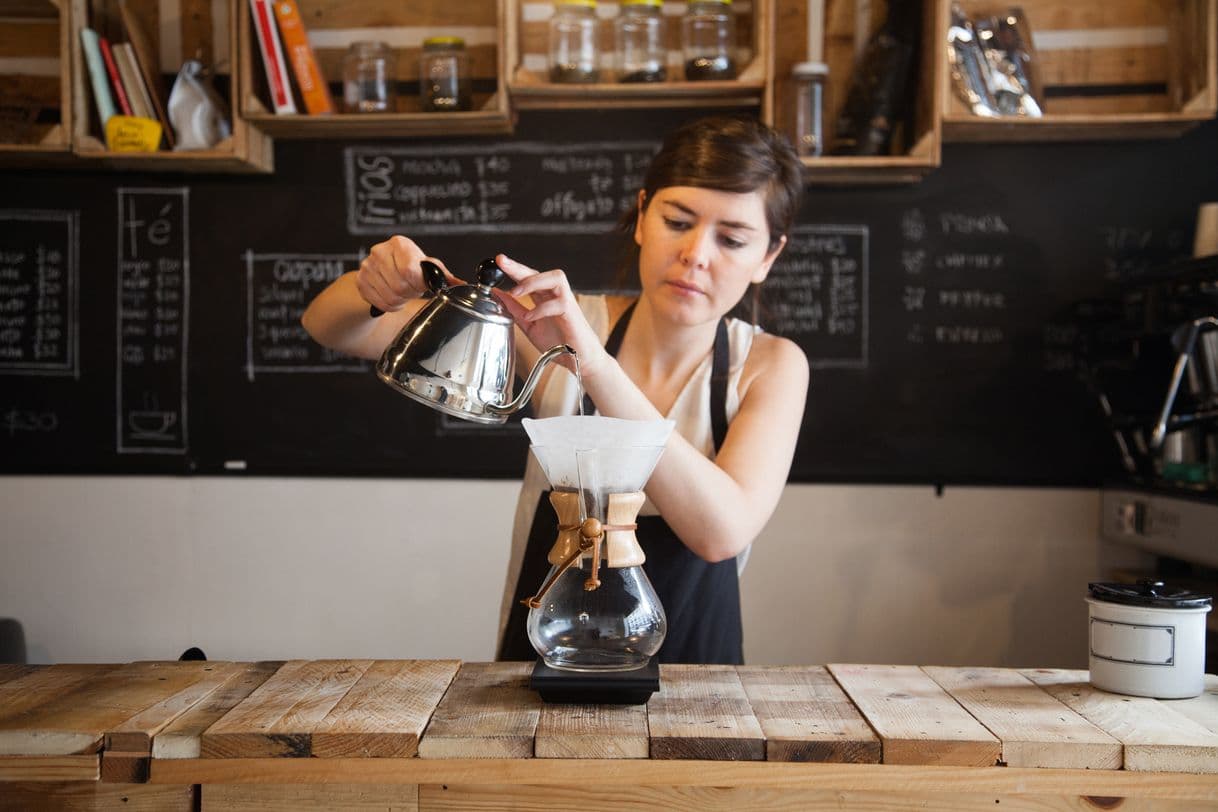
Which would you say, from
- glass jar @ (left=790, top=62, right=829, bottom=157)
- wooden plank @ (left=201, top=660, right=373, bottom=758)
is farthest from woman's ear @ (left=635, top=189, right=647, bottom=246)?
glass jar @ (left=790, top=62, right=829, bottom=157)

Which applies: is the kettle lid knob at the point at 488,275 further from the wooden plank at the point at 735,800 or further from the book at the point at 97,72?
the book at the point at 97,72

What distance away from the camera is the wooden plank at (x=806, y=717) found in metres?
1.08

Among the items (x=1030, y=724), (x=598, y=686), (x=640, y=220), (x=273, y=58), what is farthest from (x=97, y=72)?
(x=1030, y=724)

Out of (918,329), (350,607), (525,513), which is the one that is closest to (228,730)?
(525,513)

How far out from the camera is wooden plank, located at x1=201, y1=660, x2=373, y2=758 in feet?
3.55

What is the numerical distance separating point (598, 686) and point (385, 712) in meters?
0.23

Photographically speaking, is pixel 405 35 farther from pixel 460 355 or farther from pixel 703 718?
pixel 703 718

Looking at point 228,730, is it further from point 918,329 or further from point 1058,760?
point 918,329

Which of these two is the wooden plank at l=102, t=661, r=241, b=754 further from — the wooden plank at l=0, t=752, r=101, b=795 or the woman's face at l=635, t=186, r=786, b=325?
the woman's face at l=635, t=186, r=786, b=325

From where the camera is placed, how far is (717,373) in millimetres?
1852

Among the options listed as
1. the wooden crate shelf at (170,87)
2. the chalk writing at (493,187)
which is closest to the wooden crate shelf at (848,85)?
the chalk writing at (493,187)

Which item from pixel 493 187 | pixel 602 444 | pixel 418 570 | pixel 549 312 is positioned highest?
pixel 493 187

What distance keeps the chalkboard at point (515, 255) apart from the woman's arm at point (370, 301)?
3.89ft

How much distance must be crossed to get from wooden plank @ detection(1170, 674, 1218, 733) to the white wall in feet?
5.43
